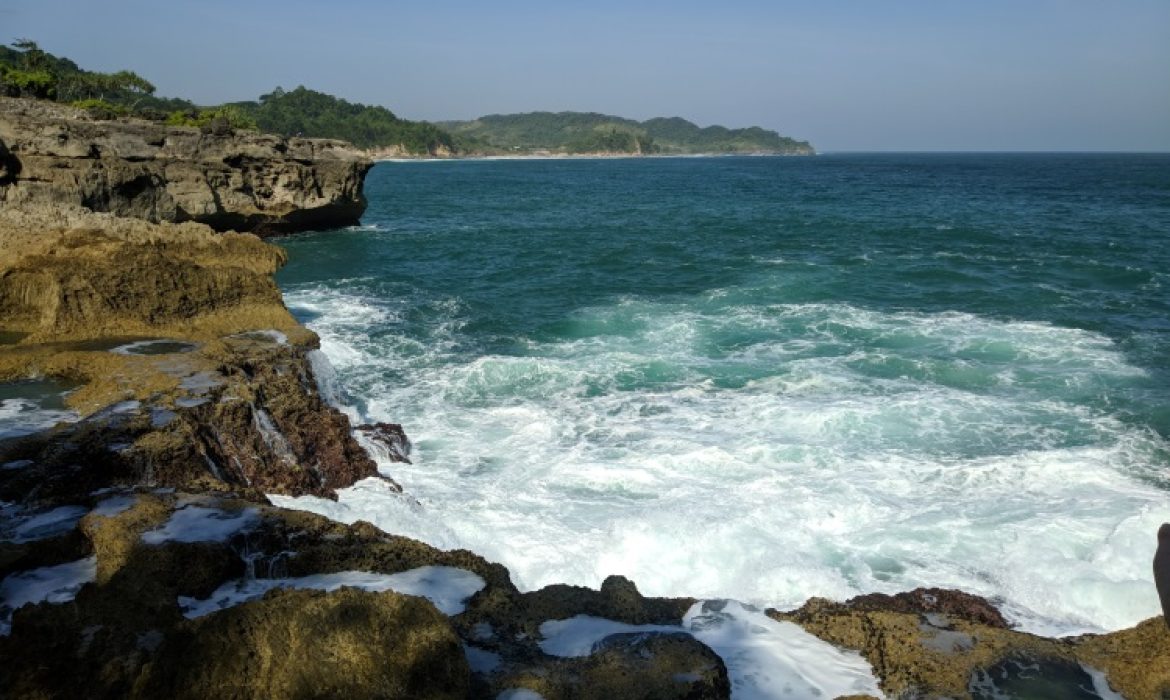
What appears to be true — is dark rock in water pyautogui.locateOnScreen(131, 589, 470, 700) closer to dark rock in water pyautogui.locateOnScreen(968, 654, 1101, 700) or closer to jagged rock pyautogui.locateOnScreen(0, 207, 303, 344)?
dark rock in water pyautogui.locateOnScreen(968, 654, 1101, 700)

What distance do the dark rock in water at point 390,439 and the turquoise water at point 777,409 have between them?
0.31 meters

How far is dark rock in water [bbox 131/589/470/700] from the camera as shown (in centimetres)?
393

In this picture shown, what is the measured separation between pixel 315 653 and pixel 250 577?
8.60ft

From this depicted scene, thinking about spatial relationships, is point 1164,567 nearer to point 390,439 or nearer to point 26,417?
point 390,439

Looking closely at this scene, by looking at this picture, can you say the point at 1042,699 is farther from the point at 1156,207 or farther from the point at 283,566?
the point at 1156,207

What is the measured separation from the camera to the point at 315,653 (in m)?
4.05

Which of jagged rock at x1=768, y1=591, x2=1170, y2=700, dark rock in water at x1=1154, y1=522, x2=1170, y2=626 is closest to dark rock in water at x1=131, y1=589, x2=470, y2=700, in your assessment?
jagged rock at x1=768, y1=591, x2=1170, y2=700

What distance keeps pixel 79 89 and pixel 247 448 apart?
6319cm

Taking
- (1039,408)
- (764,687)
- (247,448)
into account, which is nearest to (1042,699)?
(764,687)

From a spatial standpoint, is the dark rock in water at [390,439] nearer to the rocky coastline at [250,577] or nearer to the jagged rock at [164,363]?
the rocky coastline at [250,577]

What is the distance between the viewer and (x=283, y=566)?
252 inches

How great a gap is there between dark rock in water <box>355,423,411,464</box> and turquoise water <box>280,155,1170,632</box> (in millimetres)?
312

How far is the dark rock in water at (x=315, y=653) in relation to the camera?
3932mm

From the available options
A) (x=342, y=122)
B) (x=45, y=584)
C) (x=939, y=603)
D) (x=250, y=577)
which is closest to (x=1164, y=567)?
(x=939, y=603)
